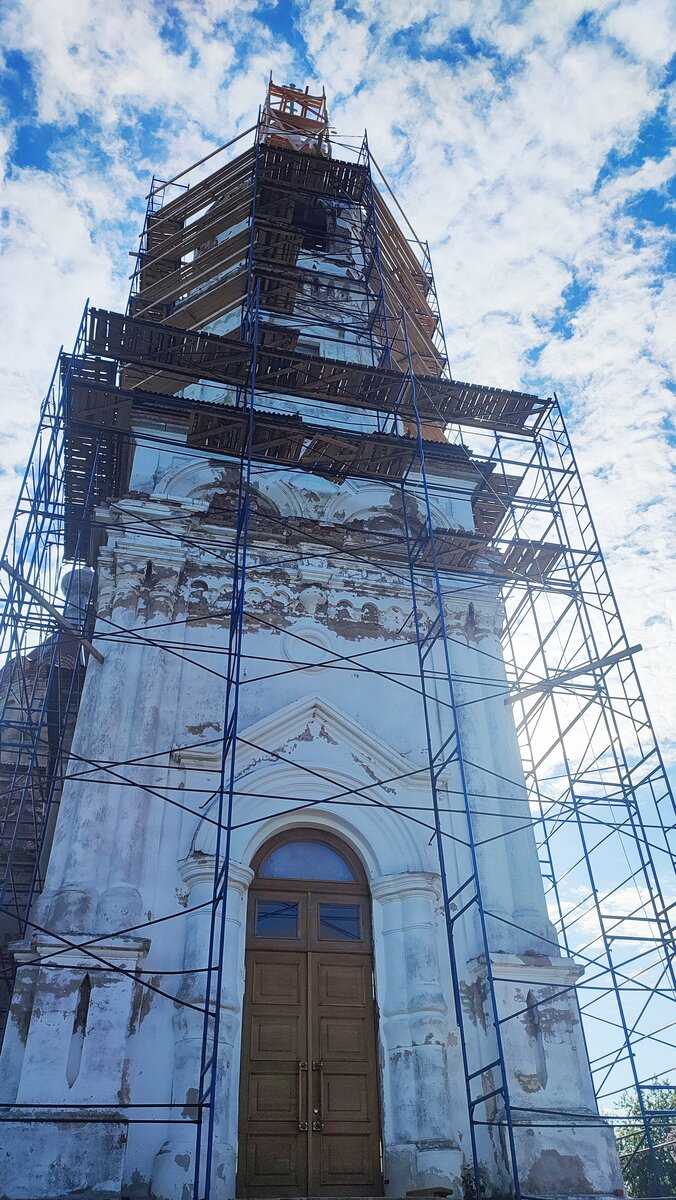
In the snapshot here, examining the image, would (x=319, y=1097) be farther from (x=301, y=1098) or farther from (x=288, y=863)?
(x=288, y=863)

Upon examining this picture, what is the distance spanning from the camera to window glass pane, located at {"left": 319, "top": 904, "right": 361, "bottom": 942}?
34.7 feet

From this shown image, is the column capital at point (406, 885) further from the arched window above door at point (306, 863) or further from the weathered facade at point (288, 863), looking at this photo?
the arched window above door at point (306, 863)

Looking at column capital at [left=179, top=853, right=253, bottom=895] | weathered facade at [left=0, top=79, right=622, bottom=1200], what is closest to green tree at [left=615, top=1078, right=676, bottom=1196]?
weathered facade at [left=0, top=79, right=622, bottom=1200]

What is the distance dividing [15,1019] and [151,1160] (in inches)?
69.4

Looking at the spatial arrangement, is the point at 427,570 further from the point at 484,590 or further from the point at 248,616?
the point at 248,616

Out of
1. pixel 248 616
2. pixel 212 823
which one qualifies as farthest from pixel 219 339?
pixel 212 823

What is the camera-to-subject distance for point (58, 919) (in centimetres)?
930

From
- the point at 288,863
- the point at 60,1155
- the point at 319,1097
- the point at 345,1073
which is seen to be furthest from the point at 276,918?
the point at 60,1155

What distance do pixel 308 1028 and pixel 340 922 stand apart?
1.20 meters

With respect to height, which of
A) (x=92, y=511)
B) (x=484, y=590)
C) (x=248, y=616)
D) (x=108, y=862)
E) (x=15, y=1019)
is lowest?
(x=15, y=1019)

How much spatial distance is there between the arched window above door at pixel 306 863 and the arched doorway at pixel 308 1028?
0.04ft

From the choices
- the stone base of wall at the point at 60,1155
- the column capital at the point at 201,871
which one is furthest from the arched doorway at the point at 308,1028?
the stone base of wall at the point at 60,1155

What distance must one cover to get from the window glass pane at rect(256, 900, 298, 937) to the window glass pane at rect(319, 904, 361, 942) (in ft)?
1.02

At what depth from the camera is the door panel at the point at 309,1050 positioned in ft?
30.3
